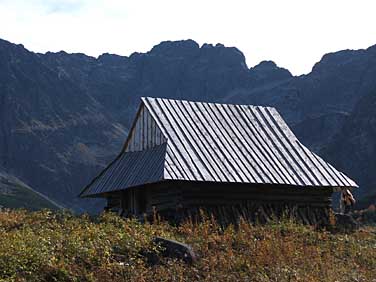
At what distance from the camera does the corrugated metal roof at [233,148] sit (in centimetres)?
2522

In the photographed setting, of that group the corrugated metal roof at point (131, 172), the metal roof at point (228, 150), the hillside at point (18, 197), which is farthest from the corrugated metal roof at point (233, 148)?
the hillside at point (18, 197)

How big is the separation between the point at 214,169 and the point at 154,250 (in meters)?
9.30

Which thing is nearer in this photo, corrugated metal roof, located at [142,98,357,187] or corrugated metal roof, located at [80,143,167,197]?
corrugated metal roof, located at [80,143,167,197]

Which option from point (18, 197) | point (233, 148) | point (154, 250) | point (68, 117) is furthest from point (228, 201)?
point (68, 117)

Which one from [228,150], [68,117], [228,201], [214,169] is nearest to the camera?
[214,169]

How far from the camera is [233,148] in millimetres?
27094

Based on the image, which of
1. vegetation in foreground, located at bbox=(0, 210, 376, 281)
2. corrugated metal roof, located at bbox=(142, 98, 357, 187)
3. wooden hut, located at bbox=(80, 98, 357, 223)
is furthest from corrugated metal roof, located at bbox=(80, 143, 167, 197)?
vegetation in foreground, located at bbox=(0, 210, 376, 281)

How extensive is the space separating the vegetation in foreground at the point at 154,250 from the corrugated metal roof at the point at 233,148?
4.93 metres

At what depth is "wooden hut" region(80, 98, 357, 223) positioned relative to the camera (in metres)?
25.3

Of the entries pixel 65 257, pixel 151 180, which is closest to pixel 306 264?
pixel 65 257

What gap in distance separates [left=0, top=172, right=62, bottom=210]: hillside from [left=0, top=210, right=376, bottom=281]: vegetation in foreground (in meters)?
95.8

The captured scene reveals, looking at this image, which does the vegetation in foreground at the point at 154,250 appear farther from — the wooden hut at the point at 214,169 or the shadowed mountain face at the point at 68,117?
the shadowed mountain face at the point at 68,117

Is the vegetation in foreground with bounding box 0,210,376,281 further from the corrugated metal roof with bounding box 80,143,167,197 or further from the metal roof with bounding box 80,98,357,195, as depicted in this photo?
the metal roof with bounding box 80,98,357,195

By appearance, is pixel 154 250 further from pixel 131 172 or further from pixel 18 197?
pixel 18 197
